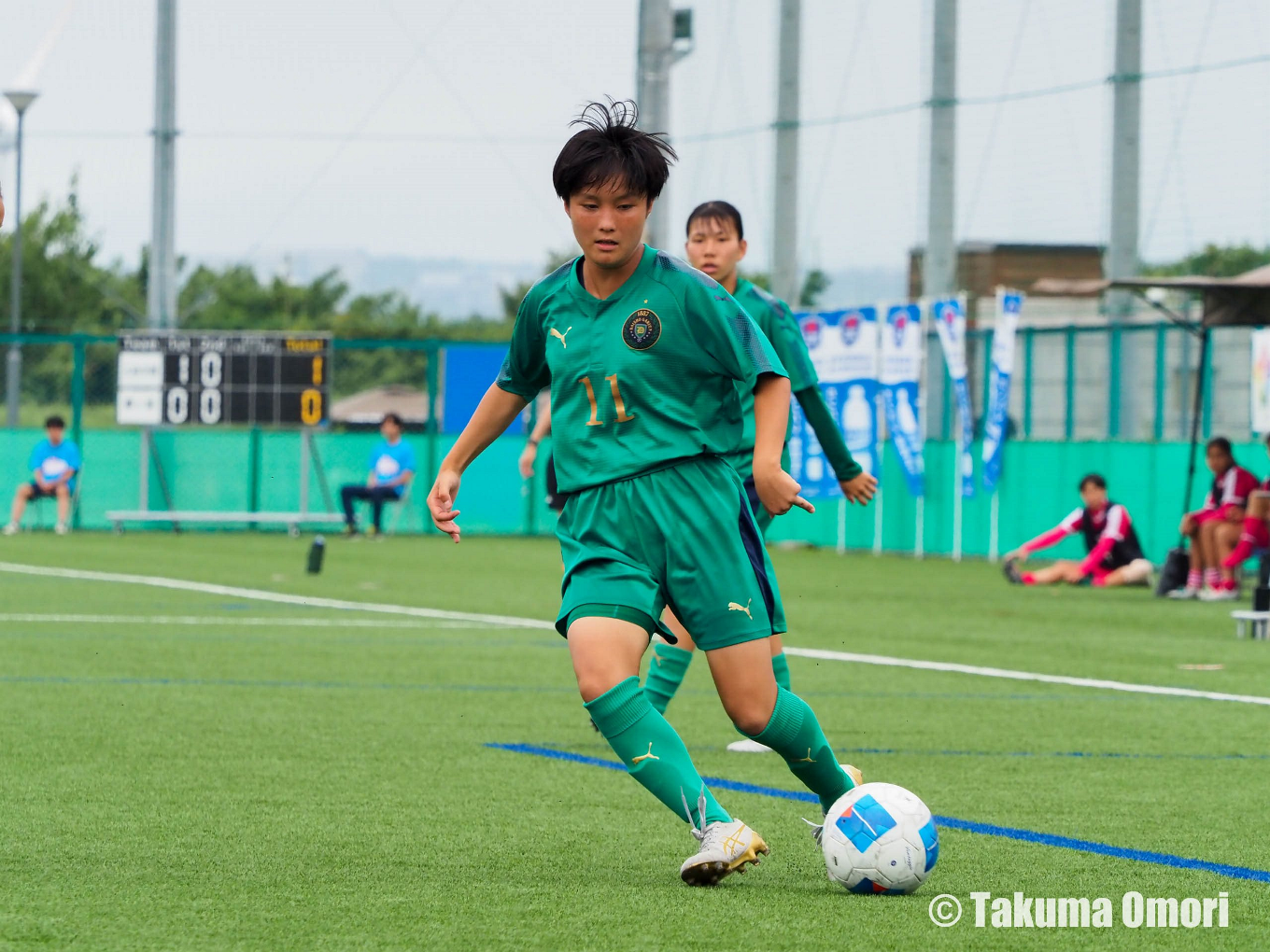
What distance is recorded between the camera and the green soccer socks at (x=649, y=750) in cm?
481

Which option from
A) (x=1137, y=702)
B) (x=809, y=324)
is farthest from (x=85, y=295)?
(x=1137, y=702)

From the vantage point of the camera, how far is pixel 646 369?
4988mm

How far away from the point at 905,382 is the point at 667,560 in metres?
18.5

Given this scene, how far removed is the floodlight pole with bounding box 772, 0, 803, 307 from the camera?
28016mm

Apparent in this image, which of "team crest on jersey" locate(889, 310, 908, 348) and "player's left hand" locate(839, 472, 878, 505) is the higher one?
"team crest on jersey" locate(889, 310, 908, 348)

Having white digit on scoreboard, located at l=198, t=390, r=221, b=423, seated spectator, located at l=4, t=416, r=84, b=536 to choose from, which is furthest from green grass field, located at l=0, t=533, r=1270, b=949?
white digit on scoreboard, located at l=198, t=390, r=221, b=423

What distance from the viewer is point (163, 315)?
30.7 m

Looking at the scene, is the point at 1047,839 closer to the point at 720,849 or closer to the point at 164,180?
the point at 720,849

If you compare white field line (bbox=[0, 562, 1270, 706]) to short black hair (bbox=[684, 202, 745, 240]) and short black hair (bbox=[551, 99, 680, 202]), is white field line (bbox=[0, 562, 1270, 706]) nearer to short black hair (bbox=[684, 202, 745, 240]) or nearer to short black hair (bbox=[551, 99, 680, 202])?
short black hair (bbox=[684, 202, 745, 240])

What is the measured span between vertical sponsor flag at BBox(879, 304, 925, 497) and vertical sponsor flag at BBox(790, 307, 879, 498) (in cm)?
20

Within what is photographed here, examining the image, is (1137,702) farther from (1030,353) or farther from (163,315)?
(163,315)

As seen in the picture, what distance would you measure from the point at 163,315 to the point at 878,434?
40.1 feet

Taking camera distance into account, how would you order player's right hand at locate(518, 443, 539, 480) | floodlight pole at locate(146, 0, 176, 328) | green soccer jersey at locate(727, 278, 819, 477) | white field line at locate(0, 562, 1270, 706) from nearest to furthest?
1. green soccer jersey at locate(727, 278, 819, 477)
2. white field line at locate(0, 562, 1270, 706)
3. player's right hand at locate(518, 443, 539, 480)
4. floodlight pole at locate(146, 0, 176, 328)

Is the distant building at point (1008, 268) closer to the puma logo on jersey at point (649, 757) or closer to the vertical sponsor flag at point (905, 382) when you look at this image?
the vertical sponsor flag at point (905, 382)
